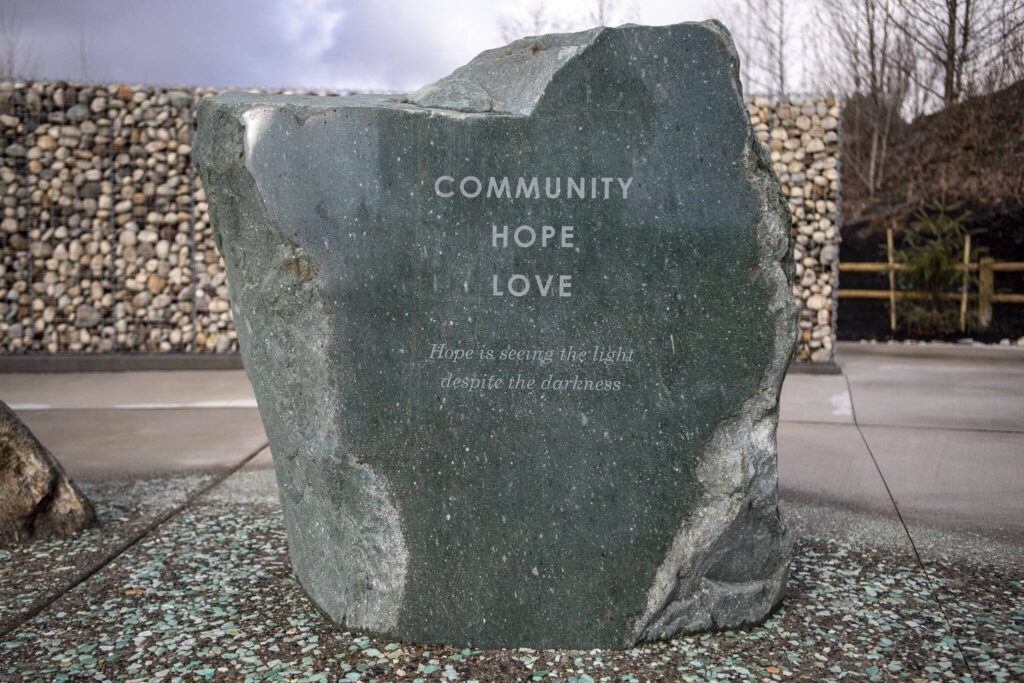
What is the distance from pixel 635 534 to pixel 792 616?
70cm

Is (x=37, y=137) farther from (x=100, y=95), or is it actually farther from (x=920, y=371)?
(x=920, y=371)

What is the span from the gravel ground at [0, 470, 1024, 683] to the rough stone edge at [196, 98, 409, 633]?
154mm

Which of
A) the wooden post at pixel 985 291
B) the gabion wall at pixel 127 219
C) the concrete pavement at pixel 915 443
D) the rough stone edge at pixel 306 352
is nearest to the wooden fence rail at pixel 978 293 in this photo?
the wooden post at pixel 985 291

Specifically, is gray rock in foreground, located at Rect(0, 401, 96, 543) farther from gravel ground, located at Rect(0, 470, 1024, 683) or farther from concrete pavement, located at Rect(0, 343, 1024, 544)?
concrete pavement, located at Rect(0, 343, 1024, 544)

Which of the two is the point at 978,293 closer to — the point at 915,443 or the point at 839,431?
the point at 839,431

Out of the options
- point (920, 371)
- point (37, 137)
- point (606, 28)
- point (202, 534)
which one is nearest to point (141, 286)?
point (37, 137)

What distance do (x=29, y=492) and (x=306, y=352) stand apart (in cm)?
178

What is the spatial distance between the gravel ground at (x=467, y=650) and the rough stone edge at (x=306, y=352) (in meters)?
0.15

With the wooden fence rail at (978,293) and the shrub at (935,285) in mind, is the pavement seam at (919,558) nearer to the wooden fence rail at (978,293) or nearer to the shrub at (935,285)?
the shrub at (935,285)

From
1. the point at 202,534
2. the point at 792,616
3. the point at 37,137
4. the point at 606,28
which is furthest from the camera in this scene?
the point at 37,137

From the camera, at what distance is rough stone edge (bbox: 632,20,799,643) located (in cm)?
285

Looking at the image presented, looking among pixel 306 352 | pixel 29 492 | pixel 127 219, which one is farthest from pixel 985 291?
pixel 29 492

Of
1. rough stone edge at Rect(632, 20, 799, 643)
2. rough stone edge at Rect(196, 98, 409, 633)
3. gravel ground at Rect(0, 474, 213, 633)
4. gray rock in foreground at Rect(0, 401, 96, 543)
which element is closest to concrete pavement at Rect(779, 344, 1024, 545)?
rough stone edge at Rect(632, 20, 799, 643)

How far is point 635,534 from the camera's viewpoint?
2891 mm
